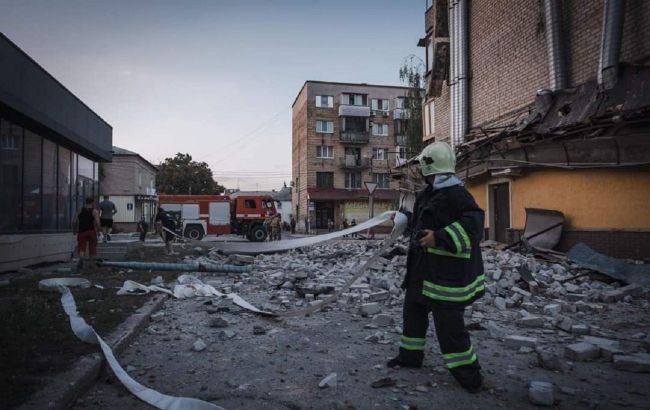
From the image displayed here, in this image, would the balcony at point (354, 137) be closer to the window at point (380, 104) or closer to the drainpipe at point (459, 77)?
the window at point (380, 104)

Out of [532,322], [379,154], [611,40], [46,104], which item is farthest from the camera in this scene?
[379,154]

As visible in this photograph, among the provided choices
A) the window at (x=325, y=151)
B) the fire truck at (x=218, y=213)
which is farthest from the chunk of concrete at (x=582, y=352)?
the window at (x=325, y=151)

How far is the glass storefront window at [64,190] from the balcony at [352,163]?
34.7m

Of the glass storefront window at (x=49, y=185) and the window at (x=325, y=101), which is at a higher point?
the window at (x=325, y=101)

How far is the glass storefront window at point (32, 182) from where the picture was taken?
11.2 metres

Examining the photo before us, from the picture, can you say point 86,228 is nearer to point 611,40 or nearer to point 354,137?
point 611,40

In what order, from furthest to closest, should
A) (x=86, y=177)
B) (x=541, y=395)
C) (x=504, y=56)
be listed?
1. (x=86, y=177)
2. (x=504, y=56)
3. (x=541, y=395)

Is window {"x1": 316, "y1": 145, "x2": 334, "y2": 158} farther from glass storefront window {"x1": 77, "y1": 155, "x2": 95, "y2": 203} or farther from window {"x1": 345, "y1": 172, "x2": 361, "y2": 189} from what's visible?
glass storefront window {"x1": 77, "y1": 155, "x2": 95, "y2": 203}

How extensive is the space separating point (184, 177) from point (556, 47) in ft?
183

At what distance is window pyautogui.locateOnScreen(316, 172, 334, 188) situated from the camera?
155ft

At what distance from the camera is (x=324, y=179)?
156 ft

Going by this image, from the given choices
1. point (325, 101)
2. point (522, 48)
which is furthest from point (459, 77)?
point (325, 101)

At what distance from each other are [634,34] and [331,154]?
38740mm

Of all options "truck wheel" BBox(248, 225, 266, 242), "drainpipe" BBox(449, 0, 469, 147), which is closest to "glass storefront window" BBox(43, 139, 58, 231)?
"drainpipe" BBox(449, 0, 469, 147)
